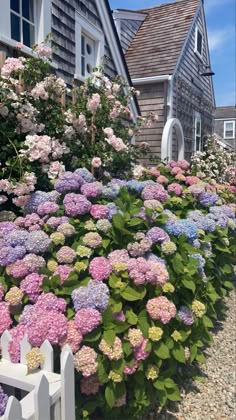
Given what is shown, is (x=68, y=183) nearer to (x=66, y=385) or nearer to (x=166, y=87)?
(x=66, y=385)

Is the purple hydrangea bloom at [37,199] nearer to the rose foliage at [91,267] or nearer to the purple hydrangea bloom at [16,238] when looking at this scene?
the rose foliage at [91,267]

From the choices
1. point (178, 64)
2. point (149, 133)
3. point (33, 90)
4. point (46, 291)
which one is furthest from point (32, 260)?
point (178, 64)

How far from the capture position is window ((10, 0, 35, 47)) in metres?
4.63

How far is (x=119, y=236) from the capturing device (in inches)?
87.6

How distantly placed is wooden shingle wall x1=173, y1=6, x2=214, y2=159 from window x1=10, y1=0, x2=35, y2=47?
5588mm

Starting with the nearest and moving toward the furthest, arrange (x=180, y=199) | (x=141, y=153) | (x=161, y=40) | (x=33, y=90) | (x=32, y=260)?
(x=32, y=260), (x=33, y=90), (x=180, y=199), (x=141, y=153), (x=161, y=40)

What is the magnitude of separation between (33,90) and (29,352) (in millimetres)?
2071

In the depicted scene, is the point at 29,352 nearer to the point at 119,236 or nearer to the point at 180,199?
the point at 119,236

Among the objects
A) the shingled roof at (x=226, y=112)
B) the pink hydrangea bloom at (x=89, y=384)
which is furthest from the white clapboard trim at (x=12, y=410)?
the shingled roof at (x=226, y=112)

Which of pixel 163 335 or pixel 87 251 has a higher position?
pixel 87 251

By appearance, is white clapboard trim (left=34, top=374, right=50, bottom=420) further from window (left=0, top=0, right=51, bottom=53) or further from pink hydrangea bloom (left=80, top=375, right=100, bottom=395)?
window (left=0, top=0, right=51, bottom=53)

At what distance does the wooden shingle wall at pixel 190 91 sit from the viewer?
10180 millimetres

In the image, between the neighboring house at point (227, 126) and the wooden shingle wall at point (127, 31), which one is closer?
the wooden shingle wall at point (127, 31)

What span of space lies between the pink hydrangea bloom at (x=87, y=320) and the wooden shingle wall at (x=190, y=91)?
9021mm
